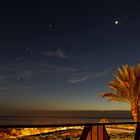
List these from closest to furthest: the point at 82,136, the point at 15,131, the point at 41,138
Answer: the point at 82,136, the point at 41,138, the point at 15,131

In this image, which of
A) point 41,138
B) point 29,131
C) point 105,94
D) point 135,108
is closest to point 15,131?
point 29,131

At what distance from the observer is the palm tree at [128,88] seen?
85.4ft

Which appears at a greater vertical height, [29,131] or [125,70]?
[125,70]

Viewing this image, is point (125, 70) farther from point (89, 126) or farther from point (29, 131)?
point (89, 126)

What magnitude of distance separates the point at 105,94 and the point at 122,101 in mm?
1539

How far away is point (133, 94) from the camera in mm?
26156

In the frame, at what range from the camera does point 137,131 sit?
5004 mm

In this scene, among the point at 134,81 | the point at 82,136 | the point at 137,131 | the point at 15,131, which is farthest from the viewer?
the point at 15,131

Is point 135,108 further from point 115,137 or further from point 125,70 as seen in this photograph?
point 115,137

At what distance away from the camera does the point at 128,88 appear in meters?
26.3

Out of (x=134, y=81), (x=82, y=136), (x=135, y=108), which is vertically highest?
(x=134, y=81)

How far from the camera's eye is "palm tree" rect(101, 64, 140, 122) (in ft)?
85.4

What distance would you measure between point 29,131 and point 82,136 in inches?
933

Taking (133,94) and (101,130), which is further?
(133,94)
